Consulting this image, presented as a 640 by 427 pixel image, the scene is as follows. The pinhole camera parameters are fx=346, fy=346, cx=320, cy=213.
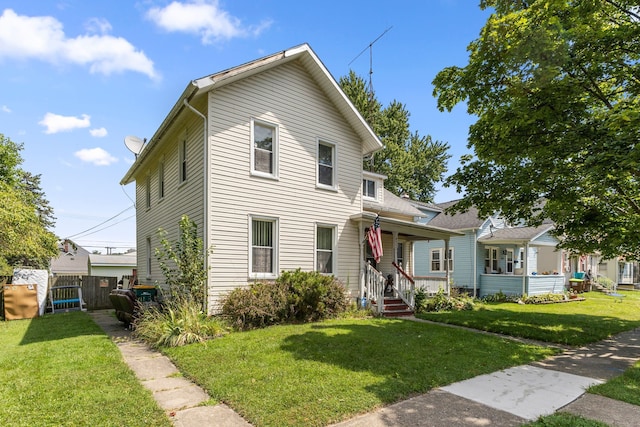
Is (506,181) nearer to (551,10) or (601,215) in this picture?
(601,215)

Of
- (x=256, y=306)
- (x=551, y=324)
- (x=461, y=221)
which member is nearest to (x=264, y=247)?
(x=256, y=306)

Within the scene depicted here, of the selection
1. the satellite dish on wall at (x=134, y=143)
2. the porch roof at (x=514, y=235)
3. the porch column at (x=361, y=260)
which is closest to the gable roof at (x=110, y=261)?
the satellite dish on wall at (x=134, y=143)

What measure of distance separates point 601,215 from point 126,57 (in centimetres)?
1462

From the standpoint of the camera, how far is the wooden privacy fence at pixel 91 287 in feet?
49.6

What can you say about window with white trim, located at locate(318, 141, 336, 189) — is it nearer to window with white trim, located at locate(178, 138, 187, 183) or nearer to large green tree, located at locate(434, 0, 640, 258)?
large green tree, located at locate(434, 0, 640, 258)

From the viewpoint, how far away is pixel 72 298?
48.6 feet

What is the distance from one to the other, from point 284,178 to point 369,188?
22.9 ft

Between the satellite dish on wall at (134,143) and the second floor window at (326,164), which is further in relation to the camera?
the satellite dish on wall at (134,143)

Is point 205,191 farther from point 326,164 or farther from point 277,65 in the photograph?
point 277,65

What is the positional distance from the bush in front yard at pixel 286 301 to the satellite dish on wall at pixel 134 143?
9583mm

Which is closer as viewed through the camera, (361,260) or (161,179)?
(361,260)

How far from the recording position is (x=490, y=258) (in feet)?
68.8

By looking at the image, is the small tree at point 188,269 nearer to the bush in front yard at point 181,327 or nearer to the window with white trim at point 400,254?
the bush in front yard at point 181,327

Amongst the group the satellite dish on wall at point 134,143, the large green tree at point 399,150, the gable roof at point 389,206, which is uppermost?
the large green tree at point 399,150
